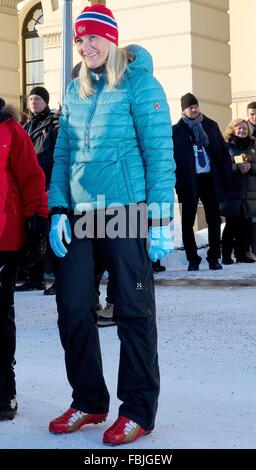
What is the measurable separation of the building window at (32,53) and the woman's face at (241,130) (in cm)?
1120

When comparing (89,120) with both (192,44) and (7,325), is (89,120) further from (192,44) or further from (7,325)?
(192,44)

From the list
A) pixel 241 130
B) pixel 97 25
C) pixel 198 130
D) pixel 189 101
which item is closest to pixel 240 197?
pixel 241 130

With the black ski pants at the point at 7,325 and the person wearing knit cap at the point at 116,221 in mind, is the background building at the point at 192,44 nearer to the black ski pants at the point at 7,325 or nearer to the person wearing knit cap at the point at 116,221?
the black ski pants at the point at 7,325

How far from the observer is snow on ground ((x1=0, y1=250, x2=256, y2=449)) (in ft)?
15.7

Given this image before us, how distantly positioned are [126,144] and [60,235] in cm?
48

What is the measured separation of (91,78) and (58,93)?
1270cm

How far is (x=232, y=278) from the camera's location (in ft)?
37.6

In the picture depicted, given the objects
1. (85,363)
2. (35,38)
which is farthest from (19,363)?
(35,38)

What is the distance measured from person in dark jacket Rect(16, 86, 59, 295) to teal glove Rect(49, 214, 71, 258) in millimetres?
5356

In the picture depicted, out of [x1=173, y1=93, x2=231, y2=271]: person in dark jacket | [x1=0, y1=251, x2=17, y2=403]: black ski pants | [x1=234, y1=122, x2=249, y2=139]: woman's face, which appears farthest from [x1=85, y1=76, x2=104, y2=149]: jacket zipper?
[x1=234, y1=122, x2=249, y2=139]: woman's face

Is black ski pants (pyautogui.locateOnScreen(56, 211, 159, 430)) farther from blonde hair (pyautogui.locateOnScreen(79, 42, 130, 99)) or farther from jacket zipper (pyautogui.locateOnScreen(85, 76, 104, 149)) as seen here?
blonde hair (pyautogui.locateOnScreen(79, 42, 130, 99))

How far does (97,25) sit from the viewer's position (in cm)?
491

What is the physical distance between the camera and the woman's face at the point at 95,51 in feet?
16.0

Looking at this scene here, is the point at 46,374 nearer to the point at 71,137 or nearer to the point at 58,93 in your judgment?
the point at 71,137
